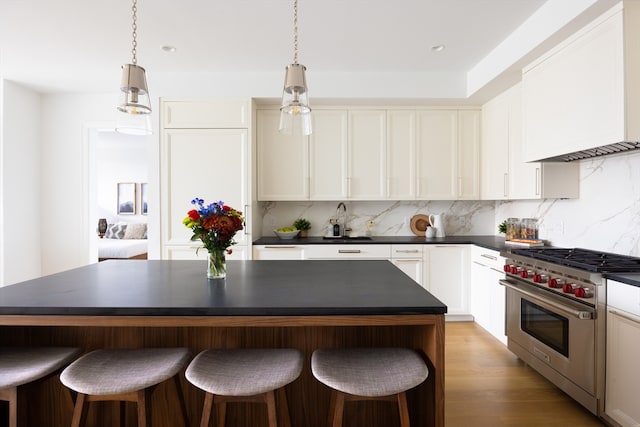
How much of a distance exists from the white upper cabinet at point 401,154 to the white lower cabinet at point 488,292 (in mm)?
980

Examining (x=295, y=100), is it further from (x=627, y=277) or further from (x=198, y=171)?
(x=198, y=171)

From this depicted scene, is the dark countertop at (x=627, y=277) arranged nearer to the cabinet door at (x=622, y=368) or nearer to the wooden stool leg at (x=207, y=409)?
the cabinet door at (x=622, y=368)

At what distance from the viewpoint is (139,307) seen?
137cm

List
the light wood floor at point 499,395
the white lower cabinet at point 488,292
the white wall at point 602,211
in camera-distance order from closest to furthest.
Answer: the light wood floor at point 499,395 → the white wall at point 602,211 → the white lower cabinet at point 488,292

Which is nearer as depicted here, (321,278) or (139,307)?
(139,307)

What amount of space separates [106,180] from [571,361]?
28.9 ft

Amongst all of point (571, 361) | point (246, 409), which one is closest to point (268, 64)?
point (246, 409)

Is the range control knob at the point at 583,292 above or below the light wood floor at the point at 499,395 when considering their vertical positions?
above

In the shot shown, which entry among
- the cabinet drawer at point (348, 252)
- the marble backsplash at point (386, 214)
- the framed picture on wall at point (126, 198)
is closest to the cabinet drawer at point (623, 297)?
the cabinet drawer at point (348, 252)

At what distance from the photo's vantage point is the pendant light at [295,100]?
1.85 m

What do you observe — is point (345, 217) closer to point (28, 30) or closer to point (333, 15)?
point (333, 15)

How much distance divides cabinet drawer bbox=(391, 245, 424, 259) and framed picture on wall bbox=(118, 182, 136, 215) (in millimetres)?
6537

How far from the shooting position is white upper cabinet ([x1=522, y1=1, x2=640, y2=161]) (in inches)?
79.9

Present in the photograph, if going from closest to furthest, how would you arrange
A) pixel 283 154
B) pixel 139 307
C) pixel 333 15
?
pixel 139 307
pixel 333 15
pixel 283 154
